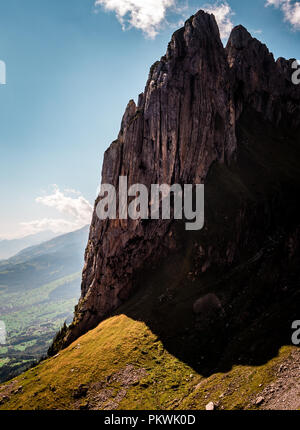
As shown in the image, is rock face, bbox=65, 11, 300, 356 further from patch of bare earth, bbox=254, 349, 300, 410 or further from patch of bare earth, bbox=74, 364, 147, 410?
patch of bare earth, bbox=254, 349, 300, 410

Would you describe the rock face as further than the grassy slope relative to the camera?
Yes

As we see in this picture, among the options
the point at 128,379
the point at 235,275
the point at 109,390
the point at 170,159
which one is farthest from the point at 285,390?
the point at 170,159

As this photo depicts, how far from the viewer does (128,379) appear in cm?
4531

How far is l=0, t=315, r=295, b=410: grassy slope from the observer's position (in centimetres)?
3312

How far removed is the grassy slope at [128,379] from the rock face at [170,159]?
17419 mm

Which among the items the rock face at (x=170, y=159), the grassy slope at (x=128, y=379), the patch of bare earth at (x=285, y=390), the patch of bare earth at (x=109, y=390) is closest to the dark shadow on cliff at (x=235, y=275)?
the rock face at (x=170, y=159)

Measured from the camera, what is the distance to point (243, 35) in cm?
13000

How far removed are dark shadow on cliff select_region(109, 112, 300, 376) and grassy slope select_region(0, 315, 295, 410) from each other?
2589 millimetres

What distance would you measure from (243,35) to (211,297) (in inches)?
5894

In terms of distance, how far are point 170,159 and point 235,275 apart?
46025 millimetres

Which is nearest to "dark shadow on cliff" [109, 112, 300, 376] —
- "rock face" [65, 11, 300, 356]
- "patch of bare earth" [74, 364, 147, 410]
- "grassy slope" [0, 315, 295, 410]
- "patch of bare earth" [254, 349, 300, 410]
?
"rock face" [65, 11, 300, 356]

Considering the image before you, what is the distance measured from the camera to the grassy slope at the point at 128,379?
3312cm

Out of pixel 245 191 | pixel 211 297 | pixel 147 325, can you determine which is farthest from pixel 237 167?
pixel 147 325
